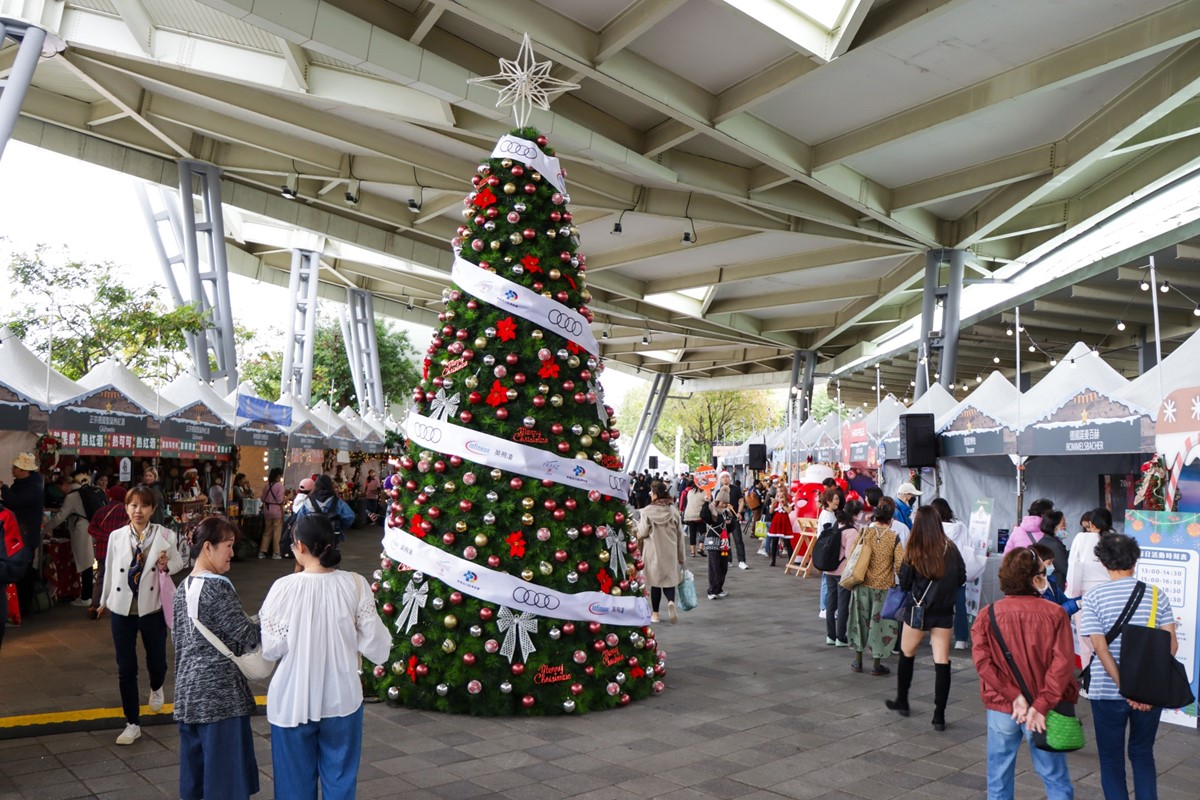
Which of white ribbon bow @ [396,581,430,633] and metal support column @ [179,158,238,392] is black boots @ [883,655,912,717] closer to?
white ribbon bow @ [396,581,430,633]

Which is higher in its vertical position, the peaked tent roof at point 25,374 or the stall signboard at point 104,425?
the peaked tent roof at point 25,374

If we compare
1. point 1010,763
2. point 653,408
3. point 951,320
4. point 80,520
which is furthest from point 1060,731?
point 653,408

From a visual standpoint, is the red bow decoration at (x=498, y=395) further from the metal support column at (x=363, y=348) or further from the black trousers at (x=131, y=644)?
the metal support column at (x=363, y=348)

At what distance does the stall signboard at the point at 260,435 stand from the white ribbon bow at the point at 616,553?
27.5 feet

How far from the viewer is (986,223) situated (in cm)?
1633

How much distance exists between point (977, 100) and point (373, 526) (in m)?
18.9

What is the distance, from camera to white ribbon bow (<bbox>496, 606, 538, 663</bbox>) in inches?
226

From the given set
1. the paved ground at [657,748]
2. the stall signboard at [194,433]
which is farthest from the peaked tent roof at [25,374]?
the paved ground at [657,748]

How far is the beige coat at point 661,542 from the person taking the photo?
8977 millimetres

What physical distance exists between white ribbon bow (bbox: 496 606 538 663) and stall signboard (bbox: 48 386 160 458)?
5674 millimetres

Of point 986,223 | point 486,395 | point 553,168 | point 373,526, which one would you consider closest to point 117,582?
point 486,395

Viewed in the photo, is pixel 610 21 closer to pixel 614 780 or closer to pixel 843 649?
pixel 843 649

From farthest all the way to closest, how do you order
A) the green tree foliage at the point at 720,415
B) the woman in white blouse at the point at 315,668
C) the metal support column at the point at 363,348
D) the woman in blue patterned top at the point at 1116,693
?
the green tree foliage at the point at 720,415, the metal support column at the point at 363,348, the woman in blue patterned top at the point at 1116,693, the woman in white blouse at the point at 315,668

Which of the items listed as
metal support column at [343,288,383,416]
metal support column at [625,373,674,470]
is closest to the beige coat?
metal support column at [343,288,383,416]
